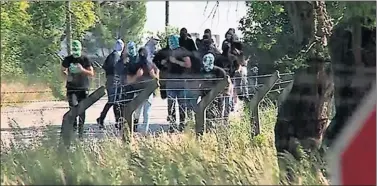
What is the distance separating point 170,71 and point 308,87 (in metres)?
0.98

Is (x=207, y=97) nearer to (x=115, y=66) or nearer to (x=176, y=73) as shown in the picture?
(x=176, y=73)

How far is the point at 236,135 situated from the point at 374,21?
→ 1.49 m

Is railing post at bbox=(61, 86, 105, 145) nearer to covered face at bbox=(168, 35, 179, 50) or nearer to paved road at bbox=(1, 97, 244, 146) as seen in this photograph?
paved road at bbox=(1, 97, 244, 146)

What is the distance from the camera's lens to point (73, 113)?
3.74 meters

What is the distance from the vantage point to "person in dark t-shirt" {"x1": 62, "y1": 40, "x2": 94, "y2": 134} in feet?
11.3

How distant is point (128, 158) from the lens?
3.46 metres

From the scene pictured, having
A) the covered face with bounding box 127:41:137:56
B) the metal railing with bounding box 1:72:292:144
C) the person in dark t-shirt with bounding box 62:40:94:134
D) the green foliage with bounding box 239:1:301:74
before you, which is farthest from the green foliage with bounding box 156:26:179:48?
the person in dark t-shirt with bounding box 62:40:94:134

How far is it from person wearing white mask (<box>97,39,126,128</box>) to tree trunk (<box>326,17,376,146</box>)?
122 centimetres

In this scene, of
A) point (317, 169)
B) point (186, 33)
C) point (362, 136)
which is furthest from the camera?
point (186, 33)

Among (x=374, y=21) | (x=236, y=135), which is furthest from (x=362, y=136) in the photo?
(x=236, y=135)

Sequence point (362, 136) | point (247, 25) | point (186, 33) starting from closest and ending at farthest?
point (362, 136) → point (186, 33) → point (247, 25)

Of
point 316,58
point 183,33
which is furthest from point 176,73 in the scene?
point 316,58

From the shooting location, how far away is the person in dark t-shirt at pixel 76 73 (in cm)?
344

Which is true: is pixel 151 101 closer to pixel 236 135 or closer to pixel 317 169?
pixel 236 135
